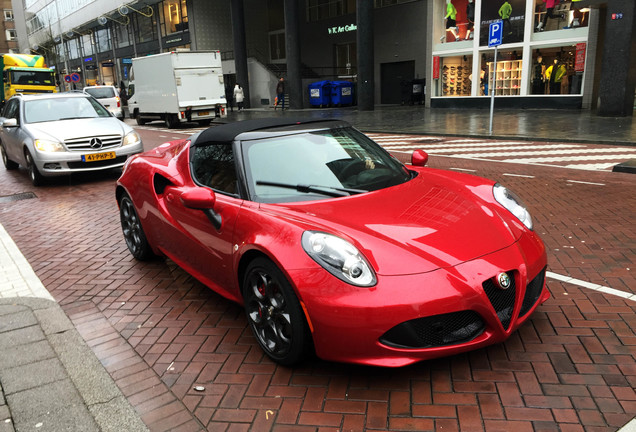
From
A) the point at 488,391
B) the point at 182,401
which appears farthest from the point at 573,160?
the point at 182,401

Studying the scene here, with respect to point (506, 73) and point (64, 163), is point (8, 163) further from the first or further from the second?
point (506, 73)

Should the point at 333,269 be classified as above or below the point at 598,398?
above

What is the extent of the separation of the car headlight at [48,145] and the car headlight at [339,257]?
7.75 meters

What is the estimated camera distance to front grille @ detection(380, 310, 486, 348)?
100 inches

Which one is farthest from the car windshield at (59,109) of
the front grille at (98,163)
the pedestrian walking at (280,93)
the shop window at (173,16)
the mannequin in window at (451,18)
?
the shop window at (173,16)

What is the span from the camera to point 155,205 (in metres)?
4.31

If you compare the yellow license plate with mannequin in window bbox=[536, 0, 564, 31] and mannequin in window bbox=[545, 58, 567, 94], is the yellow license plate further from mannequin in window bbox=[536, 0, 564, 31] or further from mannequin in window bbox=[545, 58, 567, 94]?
mannequin in window bbox=[536, 0, 564, 31]

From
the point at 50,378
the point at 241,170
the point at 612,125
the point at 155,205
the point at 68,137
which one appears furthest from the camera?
the point at 612,125

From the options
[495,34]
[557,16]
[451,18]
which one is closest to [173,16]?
[451,18]

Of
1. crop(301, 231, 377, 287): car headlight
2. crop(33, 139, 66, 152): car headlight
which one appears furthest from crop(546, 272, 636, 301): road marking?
crop(33, 139, 66, 152): car headlight

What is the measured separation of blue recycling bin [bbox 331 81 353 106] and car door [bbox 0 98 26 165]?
20.8m

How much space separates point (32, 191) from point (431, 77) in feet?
68.9

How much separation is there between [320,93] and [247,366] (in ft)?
90.6

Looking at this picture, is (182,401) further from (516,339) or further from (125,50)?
(125,50)
